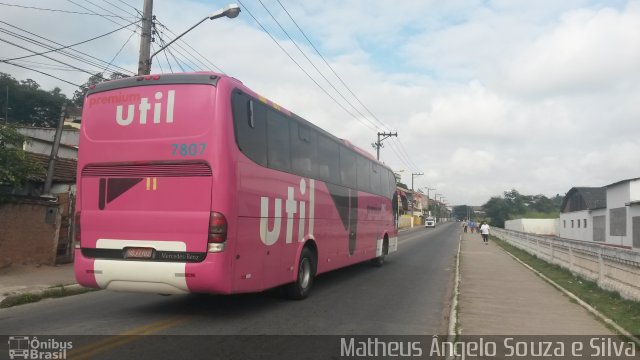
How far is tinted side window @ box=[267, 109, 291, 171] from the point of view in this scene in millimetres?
8164

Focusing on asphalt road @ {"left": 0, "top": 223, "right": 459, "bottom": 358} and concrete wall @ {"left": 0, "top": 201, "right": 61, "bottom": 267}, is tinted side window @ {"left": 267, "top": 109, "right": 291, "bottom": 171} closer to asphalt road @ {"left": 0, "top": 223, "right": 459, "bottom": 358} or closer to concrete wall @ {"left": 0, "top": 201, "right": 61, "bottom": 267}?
asphalt road @ {"left": 0, "top": 223, "right": 459, "bottom": 358}

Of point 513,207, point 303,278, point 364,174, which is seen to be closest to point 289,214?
point 303,278

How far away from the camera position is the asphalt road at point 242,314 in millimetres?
6727

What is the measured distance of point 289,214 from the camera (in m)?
8.77

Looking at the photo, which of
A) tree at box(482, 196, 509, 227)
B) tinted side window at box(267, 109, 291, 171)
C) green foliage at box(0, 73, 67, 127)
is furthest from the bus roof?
tree at box(482, 196, 509, 227)

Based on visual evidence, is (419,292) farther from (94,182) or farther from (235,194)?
(94,182)

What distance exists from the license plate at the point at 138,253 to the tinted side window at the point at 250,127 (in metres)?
1.97

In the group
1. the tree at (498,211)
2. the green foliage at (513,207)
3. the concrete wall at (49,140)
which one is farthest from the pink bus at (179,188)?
the tree at (498,211)

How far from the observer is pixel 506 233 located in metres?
38.4

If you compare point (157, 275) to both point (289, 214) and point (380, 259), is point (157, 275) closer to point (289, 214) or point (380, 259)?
point (289, 214)

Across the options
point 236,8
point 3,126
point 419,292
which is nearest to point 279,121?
point 419,292

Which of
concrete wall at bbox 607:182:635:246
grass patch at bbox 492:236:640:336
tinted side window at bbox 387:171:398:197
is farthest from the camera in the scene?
concrete wall at bbox 607:182:635:246

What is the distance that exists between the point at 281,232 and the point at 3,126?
8.49 m

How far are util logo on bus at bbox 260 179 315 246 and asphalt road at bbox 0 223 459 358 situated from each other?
1245mm
